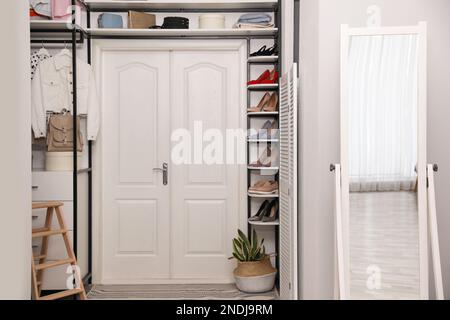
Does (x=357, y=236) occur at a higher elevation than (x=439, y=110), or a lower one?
lower

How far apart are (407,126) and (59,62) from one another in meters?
2.77

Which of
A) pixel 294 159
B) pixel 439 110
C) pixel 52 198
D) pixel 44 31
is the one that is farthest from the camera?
pixel 44 31

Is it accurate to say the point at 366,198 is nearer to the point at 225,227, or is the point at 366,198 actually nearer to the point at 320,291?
the point at 320,291

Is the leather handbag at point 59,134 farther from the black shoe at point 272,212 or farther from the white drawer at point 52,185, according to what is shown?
the black shoe at point 272,212

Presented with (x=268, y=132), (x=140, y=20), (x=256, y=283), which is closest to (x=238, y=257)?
(x=256, y=283)

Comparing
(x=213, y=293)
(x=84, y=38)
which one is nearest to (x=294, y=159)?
(x=213, y=293)

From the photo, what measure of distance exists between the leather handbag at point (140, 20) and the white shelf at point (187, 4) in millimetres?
84

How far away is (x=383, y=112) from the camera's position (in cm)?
247

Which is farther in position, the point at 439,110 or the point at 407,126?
the point at 439,110

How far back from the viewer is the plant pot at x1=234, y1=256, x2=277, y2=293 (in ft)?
13.7

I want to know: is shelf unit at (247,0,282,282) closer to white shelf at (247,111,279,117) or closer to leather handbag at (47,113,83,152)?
white shelf at (247,111,279,117)

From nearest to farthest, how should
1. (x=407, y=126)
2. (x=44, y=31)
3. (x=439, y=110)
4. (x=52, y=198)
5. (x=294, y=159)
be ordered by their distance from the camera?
(x=407, y=126), (x=439, y=110), (x=294, y=159), (x=52, y=198), (x=44, y=31)

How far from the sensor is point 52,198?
4012 millimetres

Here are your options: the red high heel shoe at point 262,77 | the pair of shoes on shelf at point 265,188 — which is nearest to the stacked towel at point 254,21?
the red high heel shoe at point 262,77
